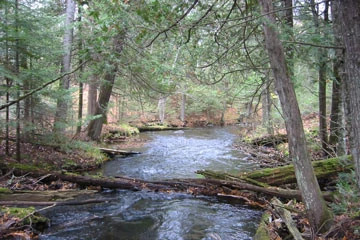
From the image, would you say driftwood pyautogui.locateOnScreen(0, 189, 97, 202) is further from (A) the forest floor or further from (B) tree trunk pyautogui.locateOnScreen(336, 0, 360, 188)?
(B) tree trunk pyautogui.locateOnScreen(336, 0, 360, 188)

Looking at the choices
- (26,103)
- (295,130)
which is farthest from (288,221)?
(26,103)

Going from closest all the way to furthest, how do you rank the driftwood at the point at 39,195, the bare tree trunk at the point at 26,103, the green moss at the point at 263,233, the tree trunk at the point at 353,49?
the tree trunk at the point at 353,49 → the green moss at the point at 263,233 → the driftwood at the point at 39,195 → the bare tree trunk at the point at 26,103

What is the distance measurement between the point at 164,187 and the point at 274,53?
4.99 m

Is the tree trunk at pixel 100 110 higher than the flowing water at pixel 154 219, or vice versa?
the tree trunk at pixel 100 110

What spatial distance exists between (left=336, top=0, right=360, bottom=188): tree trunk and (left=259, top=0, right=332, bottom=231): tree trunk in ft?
2.61

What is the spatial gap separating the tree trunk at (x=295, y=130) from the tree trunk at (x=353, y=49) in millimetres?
795

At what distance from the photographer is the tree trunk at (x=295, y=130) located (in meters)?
4.07

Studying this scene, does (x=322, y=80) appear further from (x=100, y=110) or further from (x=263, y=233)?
(x=100, y=110)

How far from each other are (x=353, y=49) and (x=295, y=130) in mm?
1314

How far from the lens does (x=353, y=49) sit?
130 inches

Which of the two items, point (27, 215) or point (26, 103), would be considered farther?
point (26, 103)

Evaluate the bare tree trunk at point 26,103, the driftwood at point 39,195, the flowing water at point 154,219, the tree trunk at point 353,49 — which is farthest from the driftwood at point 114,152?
the tree trunk at point 353,49

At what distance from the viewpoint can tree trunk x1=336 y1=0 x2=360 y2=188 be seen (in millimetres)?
3271

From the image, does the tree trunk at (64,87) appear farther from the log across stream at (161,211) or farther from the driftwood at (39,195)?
the driftwood at (39,195)
